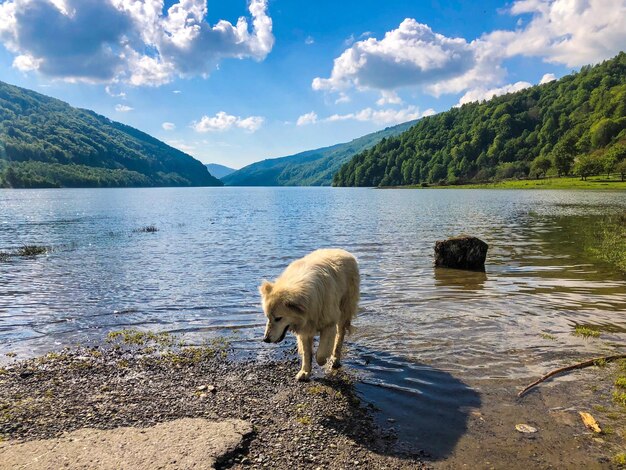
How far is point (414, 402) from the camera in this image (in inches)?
312

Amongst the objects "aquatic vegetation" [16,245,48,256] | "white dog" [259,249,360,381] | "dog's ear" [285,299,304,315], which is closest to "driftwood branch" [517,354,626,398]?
"white dog" [259,249,360,381]

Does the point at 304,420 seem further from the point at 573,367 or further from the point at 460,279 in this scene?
the point at 460,279

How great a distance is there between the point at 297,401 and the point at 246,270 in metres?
14.6

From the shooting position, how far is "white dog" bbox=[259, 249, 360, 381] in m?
8.11

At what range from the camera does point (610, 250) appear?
2348 cm

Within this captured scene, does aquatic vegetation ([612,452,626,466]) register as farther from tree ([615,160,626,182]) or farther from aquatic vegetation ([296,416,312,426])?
tree ([615,160,626,182])

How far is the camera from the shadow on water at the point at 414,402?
6594 millimetres

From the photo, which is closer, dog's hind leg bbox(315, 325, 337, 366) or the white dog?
the white dog

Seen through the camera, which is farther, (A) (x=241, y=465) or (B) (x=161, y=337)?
(B) (x=161, y=337)

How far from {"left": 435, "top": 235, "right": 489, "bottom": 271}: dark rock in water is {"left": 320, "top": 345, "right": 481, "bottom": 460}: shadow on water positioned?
1231 centimetres

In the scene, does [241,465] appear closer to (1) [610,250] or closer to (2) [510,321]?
(2) [510,321]

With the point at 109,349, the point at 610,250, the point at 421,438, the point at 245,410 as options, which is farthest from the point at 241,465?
the point at 610,250

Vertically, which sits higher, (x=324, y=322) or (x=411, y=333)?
(x=324, y=322)

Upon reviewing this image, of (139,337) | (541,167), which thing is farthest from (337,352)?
(541,167)
